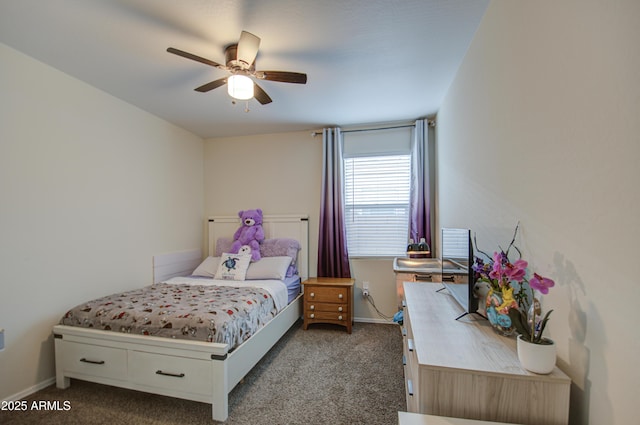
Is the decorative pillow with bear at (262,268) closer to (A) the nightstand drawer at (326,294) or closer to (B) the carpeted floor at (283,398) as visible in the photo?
(A) the nightstand drawer at (326,294)

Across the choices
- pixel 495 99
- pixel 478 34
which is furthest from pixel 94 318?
pixel 478 34

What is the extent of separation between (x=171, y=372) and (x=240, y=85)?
200 cm

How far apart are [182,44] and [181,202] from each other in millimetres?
2161

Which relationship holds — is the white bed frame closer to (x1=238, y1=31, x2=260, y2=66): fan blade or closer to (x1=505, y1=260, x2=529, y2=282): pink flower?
(x1=505, y1=260, x2=529, y2=282): pink flower

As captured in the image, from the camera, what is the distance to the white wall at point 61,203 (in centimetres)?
190

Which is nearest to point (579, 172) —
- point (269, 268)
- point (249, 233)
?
point (269, 268)

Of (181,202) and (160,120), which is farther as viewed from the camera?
(181,202)

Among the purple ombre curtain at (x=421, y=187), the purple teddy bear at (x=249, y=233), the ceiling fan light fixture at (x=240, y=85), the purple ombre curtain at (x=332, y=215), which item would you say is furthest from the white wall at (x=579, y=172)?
the purple teddy bear at (x=249, y=233)

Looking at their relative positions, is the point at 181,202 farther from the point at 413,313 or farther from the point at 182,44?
the point at 413,313

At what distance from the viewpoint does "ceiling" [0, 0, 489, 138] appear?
155 centimetres

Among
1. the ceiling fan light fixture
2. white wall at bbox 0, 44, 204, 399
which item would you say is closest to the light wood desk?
the ceiling fan light fixture

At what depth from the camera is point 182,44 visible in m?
1.85

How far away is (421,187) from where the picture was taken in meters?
3.17

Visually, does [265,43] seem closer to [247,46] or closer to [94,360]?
[247,46]
